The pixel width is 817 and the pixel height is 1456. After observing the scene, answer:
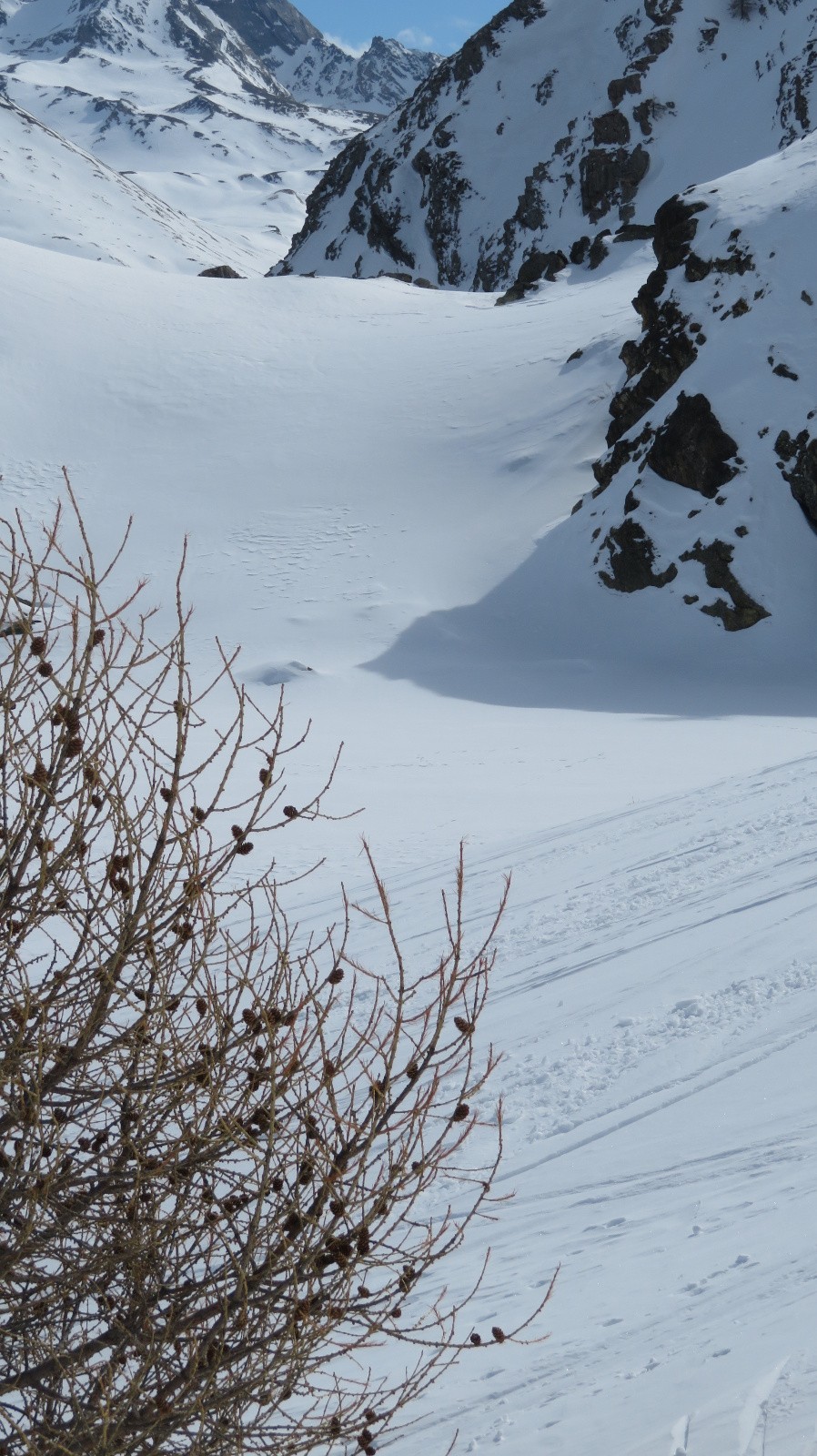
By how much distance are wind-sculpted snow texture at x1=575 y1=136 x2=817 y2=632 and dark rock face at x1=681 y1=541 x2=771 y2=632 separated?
0.02 meters

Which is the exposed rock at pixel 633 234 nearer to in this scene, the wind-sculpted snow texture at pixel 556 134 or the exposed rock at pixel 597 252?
the exposed rock at pixel 597 252

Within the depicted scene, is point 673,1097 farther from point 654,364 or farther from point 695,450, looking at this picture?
point 654,364

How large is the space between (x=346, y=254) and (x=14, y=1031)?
273ft

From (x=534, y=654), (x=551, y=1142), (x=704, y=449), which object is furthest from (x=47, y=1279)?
(x=704, y=449)

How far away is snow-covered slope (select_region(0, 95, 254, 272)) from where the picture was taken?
8912 cm

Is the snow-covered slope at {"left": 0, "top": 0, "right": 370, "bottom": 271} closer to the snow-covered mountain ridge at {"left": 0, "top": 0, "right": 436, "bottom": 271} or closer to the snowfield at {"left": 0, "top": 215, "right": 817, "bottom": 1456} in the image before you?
the snow-covered mountain ridge at {"left": 0, "top": 0, "right": 436, "bottom": 271}

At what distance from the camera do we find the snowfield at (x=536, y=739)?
3.85 metres

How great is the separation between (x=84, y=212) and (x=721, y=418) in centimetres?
9134

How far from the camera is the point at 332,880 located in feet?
30.7

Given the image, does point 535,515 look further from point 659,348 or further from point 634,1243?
point 634,1243

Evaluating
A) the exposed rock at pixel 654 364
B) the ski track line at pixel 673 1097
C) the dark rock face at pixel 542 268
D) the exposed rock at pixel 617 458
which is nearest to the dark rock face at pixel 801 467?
the exposed rock at pixel 617 458

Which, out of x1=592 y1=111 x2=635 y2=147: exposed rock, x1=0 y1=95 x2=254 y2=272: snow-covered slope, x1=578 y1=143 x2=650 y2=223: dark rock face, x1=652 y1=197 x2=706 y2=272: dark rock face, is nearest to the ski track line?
x1=652 y1=197 x2=706 y2=272: dark rock face

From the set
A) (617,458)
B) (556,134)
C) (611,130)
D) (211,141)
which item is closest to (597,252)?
(617,458)

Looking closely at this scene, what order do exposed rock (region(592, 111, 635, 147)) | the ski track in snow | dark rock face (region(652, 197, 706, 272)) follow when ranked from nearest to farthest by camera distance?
the ski track in snow, dark rock face (region(652, 197, 706, 272)), exposed rock (region(592, 111, 635, 147))
